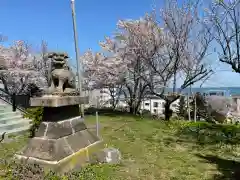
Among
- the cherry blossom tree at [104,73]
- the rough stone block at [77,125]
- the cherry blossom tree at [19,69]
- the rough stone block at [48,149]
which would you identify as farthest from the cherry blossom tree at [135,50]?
the rough stone block at [48,149]

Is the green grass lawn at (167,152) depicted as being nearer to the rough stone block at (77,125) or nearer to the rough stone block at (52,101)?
the rough stone block at (77,125)

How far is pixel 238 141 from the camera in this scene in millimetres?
8258

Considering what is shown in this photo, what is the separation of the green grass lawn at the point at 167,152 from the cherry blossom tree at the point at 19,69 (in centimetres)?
1188

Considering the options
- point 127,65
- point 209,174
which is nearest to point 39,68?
point 127,65

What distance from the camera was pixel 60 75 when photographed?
5.03m

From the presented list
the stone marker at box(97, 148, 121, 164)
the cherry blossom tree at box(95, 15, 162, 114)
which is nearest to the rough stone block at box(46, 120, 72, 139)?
the stone marker at box(97, 148, 121, 164)

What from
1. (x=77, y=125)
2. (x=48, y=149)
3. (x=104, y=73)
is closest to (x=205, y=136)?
(x=77, y=125)

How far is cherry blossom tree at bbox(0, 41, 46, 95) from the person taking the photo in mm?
19094

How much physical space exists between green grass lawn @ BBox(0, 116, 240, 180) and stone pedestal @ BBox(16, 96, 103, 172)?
0.36 meters

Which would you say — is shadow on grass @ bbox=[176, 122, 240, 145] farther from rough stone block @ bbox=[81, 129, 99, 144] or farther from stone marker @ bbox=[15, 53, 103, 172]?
stone marker @ bbox=[15, 53, 103, 172]

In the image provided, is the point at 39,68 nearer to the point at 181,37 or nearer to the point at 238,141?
the point at 181,37

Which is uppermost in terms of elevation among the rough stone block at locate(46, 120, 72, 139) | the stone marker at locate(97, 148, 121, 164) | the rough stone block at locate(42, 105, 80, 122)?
the rough stone block at locate(42, 105, 80, 122)

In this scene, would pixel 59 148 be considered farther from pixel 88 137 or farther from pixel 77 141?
pixel 88 137

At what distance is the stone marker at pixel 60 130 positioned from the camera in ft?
15.1
